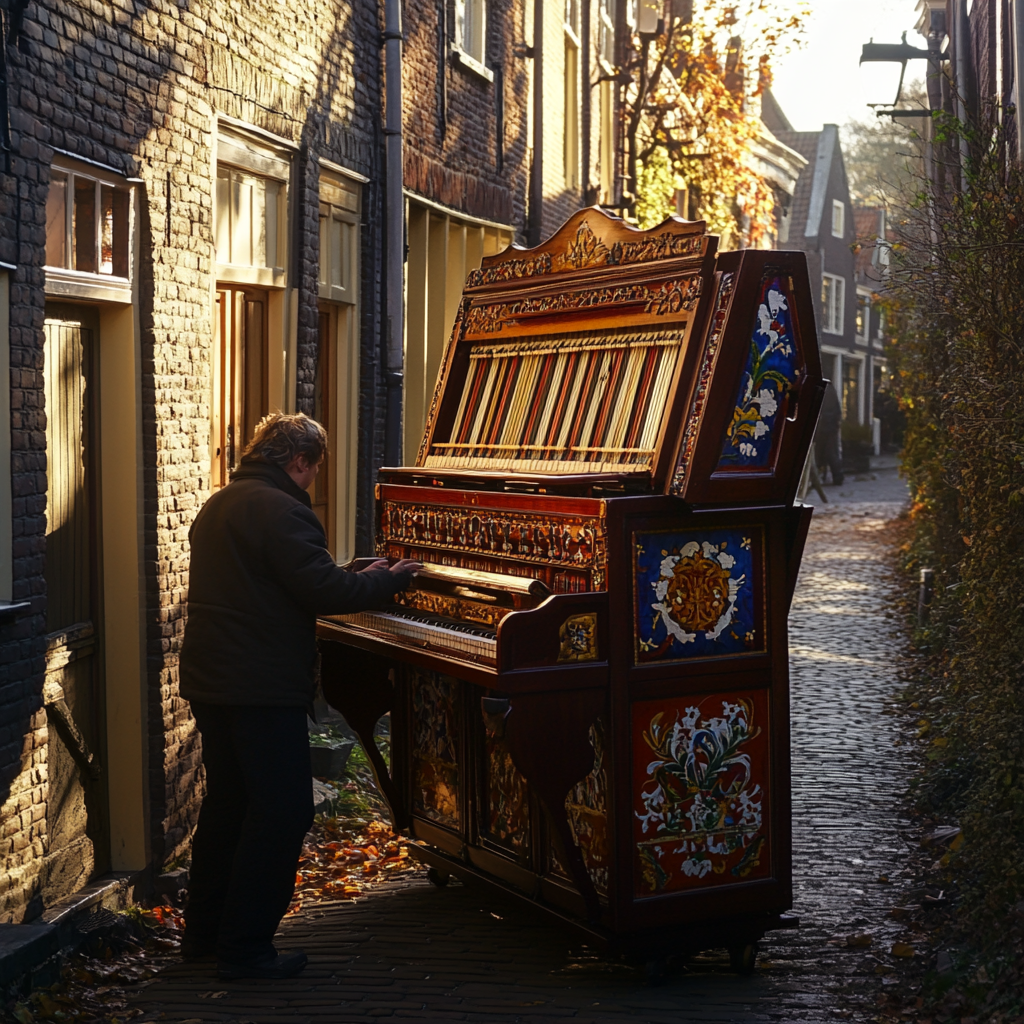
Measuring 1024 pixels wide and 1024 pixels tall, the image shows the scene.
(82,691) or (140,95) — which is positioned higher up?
(140,95)

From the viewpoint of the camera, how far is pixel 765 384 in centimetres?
520

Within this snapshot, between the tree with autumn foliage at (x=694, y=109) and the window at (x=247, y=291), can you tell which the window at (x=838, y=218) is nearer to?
the tree with autumn foliage at (x=694, y=109)

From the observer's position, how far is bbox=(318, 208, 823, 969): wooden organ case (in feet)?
16.4

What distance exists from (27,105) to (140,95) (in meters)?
1.02

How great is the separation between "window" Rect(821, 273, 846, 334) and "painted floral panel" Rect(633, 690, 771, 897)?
141ft

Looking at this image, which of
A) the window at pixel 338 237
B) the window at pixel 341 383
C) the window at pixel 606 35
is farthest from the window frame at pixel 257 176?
the window at pixel 606 35

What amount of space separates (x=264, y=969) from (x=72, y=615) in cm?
182

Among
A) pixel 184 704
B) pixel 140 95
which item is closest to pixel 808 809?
pixel 184 704

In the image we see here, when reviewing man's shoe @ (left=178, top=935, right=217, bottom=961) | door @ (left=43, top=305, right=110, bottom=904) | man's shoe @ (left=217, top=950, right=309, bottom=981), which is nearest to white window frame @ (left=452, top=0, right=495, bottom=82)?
door @ (left=43, top=305, right=110, bottom=904)

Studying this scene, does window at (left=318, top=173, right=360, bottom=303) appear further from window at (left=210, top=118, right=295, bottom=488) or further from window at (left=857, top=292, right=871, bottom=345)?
window at (left=857, top=292, right=871, bottom=345)

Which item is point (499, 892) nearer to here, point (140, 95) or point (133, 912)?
point (133, 912)

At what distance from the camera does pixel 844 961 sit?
18.0ft

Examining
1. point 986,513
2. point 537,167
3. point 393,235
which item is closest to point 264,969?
point 986,513

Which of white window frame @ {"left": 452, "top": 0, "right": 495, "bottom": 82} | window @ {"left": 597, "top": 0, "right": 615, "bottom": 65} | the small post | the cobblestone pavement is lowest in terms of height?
the cobblestone pavement
